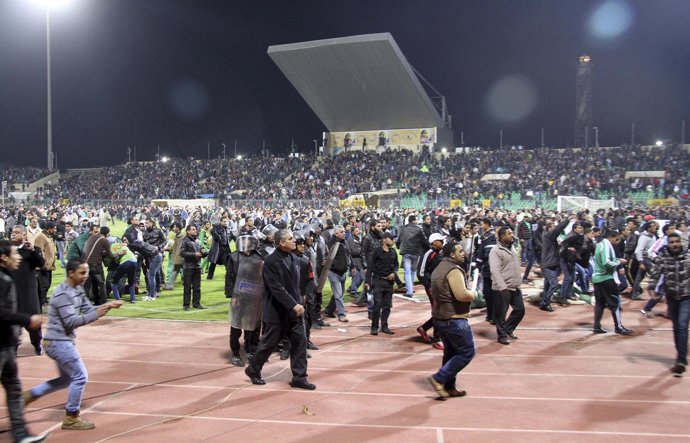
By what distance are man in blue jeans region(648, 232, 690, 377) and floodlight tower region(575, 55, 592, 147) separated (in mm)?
61470

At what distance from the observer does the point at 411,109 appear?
170 ft

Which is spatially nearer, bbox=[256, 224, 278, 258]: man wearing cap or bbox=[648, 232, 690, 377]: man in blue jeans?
bbox=[648, 232, 690, 377]: man in blue jeans

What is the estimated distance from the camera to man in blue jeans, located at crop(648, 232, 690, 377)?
688 cm

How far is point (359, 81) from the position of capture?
48938 mm

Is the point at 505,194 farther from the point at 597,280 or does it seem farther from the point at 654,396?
the point at 654,396

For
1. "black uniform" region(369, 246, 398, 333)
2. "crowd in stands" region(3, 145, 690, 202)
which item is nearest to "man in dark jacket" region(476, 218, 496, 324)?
"black uniform" region(369, 246, 398, 333)

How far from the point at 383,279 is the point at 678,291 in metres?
3.90

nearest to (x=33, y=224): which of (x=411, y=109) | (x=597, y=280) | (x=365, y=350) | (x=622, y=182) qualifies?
(x=365, y=350)

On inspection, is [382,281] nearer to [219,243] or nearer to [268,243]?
[268,243]

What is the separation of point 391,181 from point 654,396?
40504 mm

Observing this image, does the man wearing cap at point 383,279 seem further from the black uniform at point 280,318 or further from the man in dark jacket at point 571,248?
the man in dark jacket at point 571,248

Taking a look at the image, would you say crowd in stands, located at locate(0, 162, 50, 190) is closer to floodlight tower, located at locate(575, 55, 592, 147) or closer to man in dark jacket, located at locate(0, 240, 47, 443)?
floodlight tower, located at locate(575, 55, 592, 147)

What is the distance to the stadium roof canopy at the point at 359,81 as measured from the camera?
149ft

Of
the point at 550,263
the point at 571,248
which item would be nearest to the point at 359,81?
the point at 550,263
